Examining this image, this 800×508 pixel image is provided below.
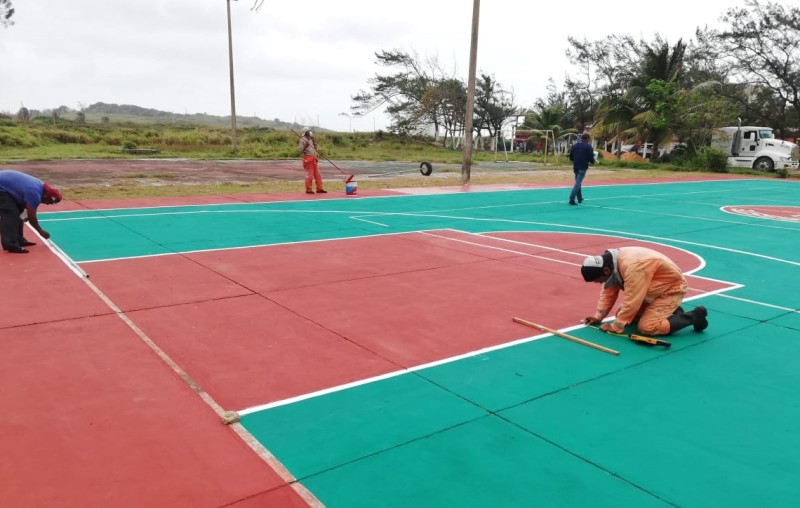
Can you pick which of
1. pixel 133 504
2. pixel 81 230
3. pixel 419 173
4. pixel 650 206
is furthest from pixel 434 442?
pixel 419 173

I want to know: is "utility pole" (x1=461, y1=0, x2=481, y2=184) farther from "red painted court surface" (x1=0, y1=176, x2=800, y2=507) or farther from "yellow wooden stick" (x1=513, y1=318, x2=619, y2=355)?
"yellow wooden stick" (x1=513, y1=318, x2=619, y2=355)

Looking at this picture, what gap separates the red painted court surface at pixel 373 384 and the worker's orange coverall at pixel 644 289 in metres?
0.28

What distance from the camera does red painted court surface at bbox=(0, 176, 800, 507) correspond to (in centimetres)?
355

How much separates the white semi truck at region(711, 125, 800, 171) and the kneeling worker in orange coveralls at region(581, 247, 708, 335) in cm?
3365

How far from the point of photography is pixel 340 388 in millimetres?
4789

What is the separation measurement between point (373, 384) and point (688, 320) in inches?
136

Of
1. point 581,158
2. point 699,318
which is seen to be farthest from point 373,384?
point 581,158

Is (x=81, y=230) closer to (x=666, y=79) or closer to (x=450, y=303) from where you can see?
(x=450, y=303)

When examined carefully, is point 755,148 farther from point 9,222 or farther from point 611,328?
point 9,222

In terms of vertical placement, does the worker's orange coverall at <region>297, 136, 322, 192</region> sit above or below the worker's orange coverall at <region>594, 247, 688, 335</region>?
above

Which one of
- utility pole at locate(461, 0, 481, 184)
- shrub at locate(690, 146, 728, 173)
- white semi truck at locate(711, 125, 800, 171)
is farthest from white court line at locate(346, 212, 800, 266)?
white semi truck at locate(711, 125, 800, 171)

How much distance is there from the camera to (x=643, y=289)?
232 inches

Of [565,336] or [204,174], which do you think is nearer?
[565,336]

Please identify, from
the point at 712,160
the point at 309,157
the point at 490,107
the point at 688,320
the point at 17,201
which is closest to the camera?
the point at 688,320
